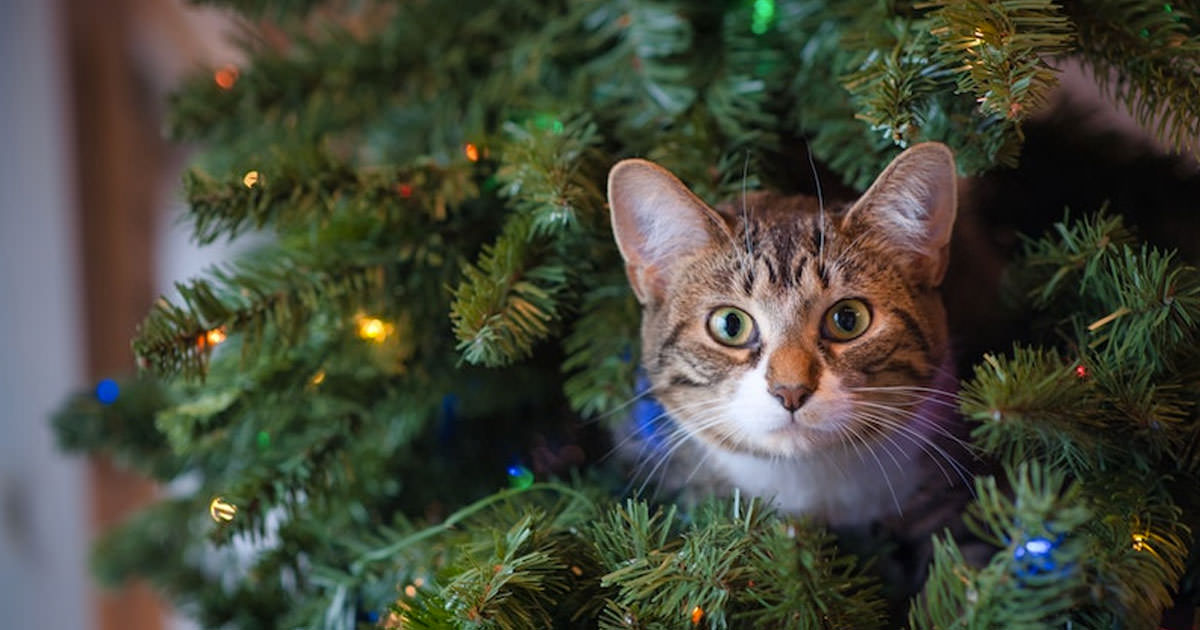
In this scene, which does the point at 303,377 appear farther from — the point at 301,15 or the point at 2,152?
the point at 2,152

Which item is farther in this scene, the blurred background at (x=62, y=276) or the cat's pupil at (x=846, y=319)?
the blurred background at (x=62, y=276)

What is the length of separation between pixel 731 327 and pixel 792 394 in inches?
3.8

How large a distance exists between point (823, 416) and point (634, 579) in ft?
0.77

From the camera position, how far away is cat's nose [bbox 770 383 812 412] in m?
0.69

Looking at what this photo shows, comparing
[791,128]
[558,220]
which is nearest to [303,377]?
[558,220]

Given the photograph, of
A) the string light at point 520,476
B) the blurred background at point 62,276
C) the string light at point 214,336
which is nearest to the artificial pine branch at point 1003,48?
the string light at point 520,476

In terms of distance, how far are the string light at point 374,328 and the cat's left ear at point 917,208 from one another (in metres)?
0.41

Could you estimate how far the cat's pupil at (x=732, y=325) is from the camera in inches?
29.9

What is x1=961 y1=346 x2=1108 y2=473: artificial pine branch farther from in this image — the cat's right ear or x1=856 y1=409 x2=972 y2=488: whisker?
the cat's right ear

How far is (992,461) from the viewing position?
689 millimetres

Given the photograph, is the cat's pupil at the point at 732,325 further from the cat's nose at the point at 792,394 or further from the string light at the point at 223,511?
the string light at the point at 223,511

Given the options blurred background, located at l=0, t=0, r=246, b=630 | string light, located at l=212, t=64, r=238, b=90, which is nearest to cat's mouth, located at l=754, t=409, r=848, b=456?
string light, located at l=212, t=64, r=238, b=90

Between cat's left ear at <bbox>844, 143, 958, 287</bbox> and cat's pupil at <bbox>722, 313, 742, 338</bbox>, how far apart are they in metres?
0.12

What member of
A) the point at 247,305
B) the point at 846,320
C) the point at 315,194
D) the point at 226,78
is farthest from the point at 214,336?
the point at 846,320
